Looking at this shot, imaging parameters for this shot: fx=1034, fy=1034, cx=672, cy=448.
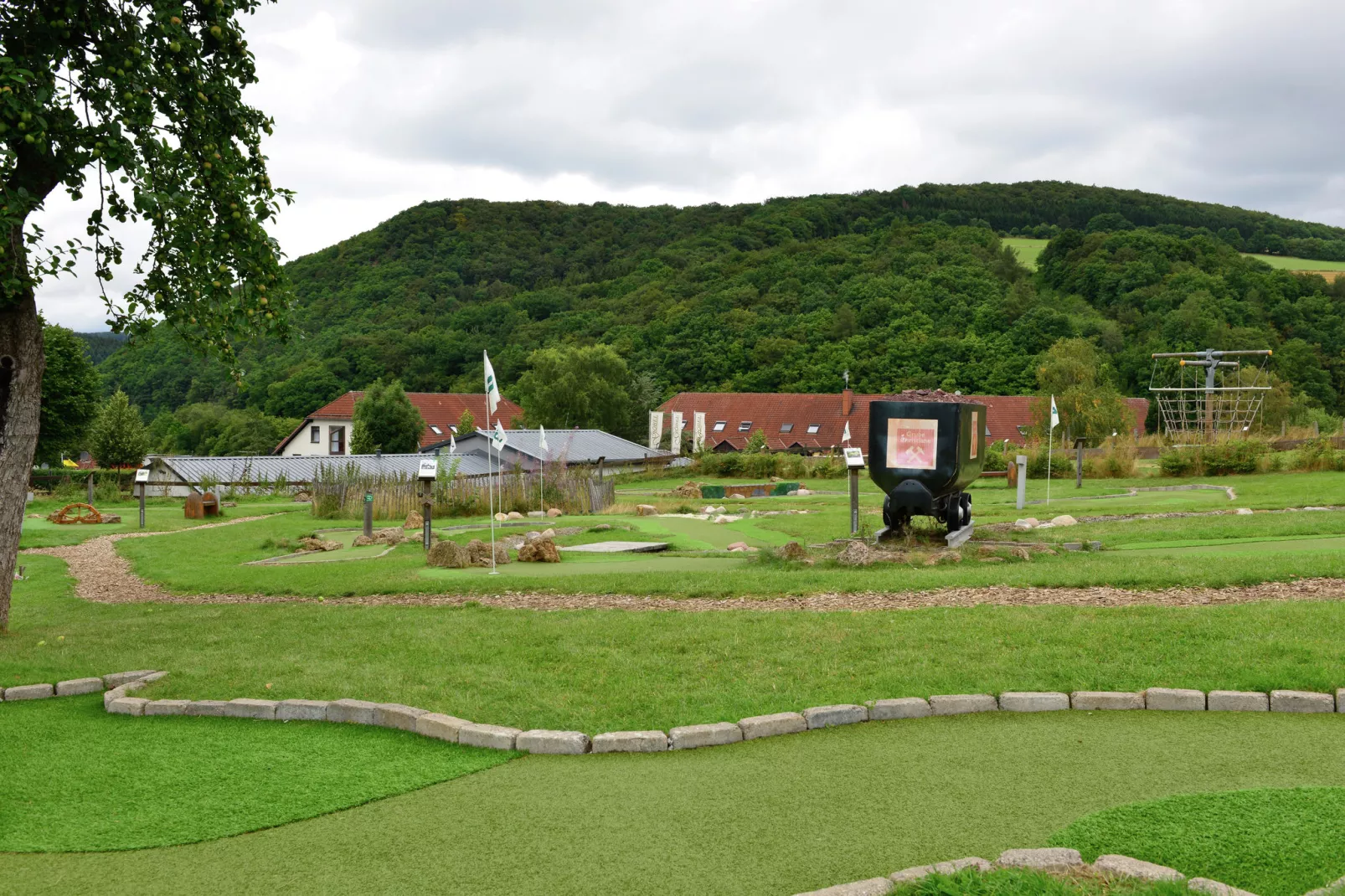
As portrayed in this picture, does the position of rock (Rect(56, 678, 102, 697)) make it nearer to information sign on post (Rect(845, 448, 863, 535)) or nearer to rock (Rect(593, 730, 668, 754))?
rock (Rect(593, 730, 668, 754))

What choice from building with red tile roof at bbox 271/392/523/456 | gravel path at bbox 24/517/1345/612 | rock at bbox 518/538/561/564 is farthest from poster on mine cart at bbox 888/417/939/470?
building with red tile roof at bbox 271/392/523/456

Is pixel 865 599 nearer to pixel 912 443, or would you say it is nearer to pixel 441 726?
pixel 912 443

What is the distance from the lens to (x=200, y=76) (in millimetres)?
10336

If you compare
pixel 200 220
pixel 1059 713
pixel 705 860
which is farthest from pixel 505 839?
pixel 200 220

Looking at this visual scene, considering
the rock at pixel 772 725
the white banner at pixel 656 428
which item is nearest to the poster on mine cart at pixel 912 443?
the rock at pixel 772 725

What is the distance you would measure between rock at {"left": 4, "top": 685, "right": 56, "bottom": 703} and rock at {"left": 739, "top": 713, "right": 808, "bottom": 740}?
17.3ft

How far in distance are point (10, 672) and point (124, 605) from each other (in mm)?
4689

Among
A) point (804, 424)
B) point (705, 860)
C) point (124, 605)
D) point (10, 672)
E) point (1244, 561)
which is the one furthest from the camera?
point (804, 424)

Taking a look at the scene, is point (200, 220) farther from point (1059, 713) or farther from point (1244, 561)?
point (1244, 561)

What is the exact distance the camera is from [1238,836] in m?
4.43

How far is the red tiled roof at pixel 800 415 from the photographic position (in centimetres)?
5956

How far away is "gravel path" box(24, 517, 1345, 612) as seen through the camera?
32.9 feet

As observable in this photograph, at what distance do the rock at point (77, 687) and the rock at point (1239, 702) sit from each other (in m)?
7.97

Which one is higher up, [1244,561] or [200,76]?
[200,76]
